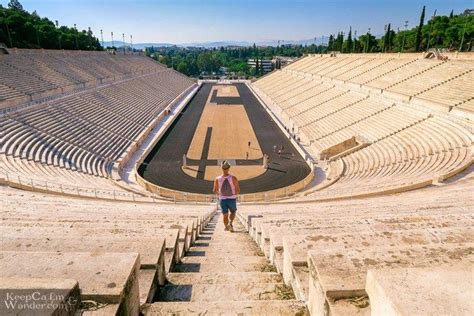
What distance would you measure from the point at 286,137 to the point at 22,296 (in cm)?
3329

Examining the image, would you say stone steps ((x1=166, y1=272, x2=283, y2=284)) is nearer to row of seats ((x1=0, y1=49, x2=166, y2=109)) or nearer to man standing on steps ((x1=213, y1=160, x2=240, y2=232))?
man standing on steps ((x1=213, y1=160, x2=240, y2=232))

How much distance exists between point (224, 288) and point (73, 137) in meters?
25.4

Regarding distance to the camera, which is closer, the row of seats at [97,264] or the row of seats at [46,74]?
the row of seats at [97,264]

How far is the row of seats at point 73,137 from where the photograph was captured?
57.6ft

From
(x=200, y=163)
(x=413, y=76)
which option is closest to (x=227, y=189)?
(x=200, y=163)

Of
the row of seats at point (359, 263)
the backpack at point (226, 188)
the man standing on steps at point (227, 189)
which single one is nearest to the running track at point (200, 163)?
the man standing on steps at point (227, 189)

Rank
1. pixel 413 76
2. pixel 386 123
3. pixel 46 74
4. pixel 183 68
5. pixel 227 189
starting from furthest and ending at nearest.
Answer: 1. pixel 183 68
2. pixel 46 74
3. pixel 413 76
4. pixel 386 123
5. pixel 227 189

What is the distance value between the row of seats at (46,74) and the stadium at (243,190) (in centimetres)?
31

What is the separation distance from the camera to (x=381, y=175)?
60.5ft

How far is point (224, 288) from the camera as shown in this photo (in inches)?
162

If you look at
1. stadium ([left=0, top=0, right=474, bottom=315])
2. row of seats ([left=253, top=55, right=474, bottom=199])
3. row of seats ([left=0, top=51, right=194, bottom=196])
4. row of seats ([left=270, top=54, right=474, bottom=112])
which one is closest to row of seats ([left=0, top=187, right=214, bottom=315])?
stadium ([left=0, top=0, right=474, bottom=315])

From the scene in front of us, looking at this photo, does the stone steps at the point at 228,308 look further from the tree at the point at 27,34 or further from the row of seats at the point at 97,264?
the tree at the point at 27,34

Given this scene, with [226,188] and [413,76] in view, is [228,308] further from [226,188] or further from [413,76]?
[413,76]

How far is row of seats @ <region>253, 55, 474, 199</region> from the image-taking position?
1725cm
